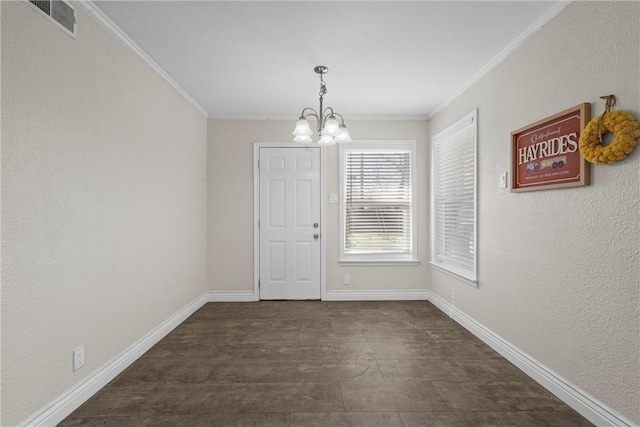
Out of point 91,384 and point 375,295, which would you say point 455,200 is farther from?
point 91,384

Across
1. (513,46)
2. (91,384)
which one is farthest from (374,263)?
(91,384)

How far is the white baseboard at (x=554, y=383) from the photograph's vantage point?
169 centimetres

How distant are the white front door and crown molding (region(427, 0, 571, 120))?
6.16 ft

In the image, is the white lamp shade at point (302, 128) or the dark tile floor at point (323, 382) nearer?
the dark tile floor at point (323, 382)

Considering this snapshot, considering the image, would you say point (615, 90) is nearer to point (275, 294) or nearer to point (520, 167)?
point (520, 167)

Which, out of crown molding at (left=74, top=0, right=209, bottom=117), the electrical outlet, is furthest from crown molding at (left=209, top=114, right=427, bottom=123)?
the electrical outlet

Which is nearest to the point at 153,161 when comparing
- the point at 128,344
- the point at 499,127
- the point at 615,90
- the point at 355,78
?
the point at 128,344

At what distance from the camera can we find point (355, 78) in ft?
10.0

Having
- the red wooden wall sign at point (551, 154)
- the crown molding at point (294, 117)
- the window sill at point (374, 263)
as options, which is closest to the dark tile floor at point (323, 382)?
the window sill at point (374, 263)

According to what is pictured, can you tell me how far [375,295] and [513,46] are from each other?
3.16 metres

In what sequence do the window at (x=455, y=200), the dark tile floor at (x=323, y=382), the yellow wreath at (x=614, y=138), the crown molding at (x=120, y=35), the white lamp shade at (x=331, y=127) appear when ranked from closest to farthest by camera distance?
the yellow wreath at (x=614, y=138) → the dark tile floor at (x=323, y=382) → the crown molding at (x=120, y=35) → the white lamp shade at (x=331, y=127) → the window at (x=455, y=200)

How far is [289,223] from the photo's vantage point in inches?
168

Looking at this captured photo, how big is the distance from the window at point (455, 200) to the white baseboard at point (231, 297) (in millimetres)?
2538

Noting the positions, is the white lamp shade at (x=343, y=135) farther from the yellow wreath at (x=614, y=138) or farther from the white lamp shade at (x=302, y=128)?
the yellow wreath at (x=614, y=138)
